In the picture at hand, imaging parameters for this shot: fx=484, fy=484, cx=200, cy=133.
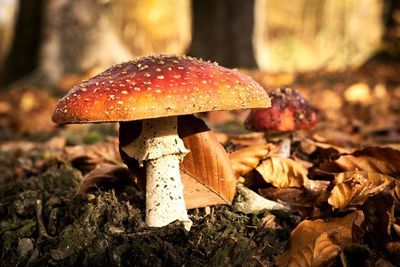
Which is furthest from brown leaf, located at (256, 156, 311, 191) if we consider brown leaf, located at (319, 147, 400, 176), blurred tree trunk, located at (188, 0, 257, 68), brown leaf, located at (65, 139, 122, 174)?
blurred tree trunk, located at (188, 0, 257, 68)

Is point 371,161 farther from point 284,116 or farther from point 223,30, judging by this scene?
point 223,30

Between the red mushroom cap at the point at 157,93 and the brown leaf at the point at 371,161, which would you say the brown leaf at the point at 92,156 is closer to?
the red mushroom cap at the point at 157,93

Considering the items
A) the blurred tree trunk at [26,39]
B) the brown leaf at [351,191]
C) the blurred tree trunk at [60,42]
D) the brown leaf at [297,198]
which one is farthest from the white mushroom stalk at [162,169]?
the blurred tree trunk at [26,39]

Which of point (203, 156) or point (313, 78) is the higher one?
point (203, 156)

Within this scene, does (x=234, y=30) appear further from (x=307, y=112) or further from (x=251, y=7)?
(x=307, y=112)

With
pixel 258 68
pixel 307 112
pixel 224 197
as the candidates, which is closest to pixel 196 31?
pixel 258 68

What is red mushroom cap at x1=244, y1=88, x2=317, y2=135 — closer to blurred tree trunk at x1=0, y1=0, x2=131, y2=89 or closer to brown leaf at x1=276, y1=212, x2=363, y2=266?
brown leaf at x1=276, y1=212, x2=363, y2=266

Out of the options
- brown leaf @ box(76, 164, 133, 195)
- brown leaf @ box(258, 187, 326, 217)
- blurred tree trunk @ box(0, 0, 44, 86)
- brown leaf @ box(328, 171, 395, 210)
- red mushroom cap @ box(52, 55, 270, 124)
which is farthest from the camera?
blurred tree trunk @ box(0, 0, 44, 86)
